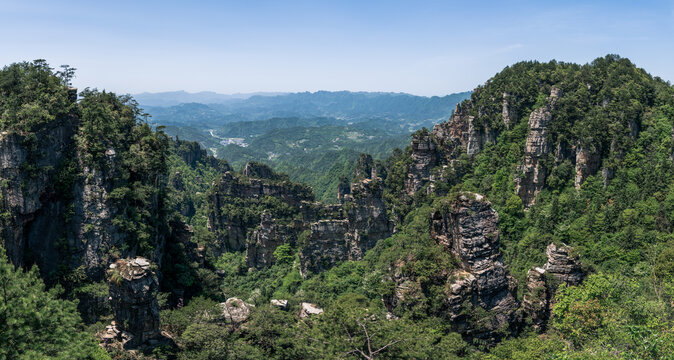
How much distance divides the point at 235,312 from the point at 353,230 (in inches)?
1160

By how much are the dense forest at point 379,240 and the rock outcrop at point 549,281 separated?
0.42 feet

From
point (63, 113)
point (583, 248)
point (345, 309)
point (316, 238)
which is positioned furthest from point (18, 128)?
point (583, 248)

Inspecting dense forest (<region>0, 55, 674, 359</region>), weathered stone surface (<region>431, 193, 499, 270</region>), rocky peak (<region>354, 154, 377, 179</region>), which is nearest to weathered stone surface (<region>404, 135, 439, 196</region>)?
dense forest (<region>0, 55, 674, 359</region>)

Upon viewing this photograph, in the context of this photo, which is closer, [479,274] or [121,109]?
[479,274]

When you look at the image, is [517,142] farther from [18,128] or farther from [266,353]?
[18,128]

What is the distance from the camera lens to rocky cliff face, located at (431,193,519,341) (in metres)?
27.5

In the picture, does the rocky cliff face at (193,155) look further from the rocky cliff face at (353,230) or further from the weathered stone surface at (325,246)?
the rocky cliff face at (353,230)

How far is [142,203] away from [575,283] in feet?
117

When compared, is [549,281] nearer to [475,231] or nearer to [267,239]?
[475,231]

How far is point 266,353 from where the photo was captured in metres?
25.0

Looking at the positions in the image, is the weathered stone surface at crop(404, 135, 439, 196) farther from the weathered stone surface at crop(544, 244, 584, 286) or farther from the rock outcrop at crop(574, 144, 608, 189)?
the weathered stone surface at crop(544, 244, 584, 286)

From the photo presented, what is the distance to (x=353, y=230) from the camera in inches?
2233

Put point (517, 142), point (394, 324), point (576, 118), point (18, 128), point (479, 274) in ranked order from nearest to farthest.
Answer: point (394, 324) → point (479, 274) → point (18, 128) → point (576, 118) → point (517, 142)

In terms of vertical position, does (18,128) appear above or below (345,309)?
above
